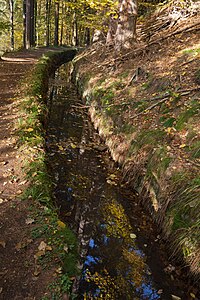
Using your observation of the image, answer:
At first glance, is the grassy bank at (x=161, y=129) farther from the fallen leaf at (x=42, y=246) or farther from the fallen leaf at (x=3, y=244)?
the fallen leaf at (x=3, y=244)

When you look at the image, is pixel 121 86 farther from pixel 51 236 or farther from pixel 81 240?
pixel 51 236

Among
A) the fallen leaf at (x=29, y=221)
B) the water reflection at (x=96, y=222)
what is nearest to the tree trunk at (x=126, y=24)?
the water reflection at (x=96, y=222)

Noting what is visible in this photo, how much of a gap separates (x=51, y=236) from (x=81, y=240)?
931mm

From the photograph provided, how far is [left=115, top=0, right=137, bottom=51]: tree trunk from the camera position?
9.19m

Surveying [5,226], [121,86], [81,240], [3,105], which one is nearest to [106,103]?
[121,86]

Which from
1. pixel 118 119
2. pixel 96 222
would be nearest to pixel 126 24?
pixel 118 119

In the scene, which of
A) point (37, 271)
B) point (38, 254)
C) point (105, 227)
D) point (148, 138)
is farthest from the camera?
A: point (148, 138)

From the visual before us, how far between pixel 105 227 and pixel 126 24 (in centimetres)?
765

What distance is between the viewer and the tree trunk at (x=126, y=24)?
30.1 feet

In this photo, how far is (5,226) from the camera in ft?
11.9

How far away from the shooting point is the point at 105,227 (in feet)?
15.1

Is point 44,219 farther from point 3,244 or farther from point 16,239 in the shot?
point 3,244

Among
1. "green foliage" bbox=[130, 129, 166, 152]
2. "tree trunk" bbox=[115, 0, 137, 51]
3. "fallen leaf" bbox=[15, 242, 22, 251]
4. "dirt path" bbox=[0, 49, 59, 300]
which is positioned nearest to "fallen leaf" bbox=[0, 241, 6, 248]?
"dirt path" bbox=[0, 49, 59, 300]

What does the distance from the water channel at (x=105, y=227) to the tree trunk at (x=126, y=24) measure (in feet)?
13.9
